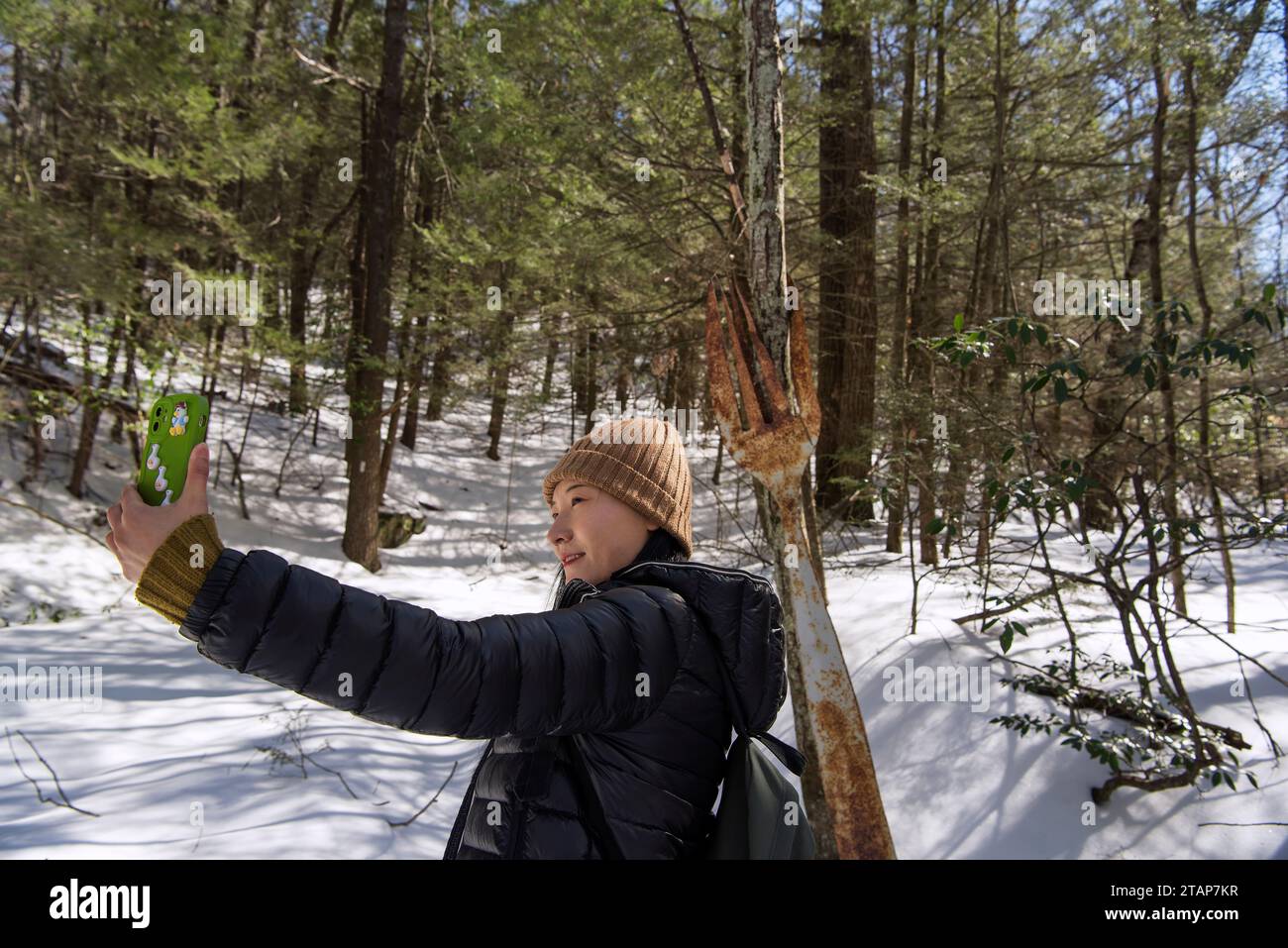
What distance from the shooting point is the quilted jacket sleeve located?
3.23 feet

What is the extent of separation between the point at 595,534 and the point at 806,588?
2.00 meters

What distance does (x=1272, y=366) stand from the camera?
24.1 ft

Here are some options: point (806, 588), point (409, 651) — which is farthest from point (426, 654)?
point (806, 588)

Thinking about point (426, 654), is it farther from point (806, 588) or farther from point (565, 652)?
point (806, 588)

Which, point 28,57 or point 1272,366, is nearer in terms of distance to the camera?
point 1272,366

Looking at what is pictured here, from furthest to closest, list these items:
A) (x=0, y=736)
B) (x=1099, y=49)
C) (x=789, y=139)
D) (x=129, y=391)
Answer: (x=129, y=391) < (x=789, y=139) < (x=1099, y=49) < (x=0, y=736)

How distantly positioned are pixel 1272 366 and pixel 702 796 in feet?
28.7

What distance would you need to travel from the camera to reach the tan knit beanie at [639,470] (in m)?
1.58

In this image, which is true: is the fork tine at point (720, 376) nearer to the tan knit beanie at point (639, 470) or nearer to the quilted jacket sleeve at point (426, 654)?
the tan knit beanie at point (639, 470)

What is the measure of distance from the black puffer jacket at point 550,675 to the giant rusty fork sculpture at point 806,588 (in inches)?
76.8

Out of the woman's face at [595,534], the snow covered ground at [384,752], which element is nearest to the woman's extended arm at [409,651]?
the woman's face at [595,534]

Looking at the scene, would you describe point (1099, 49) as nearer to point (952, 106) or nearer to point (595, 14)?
point (952, 106)

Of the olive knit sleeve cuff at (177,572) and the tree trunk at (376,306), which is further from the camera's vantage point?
the tree trunk at (376,306)
